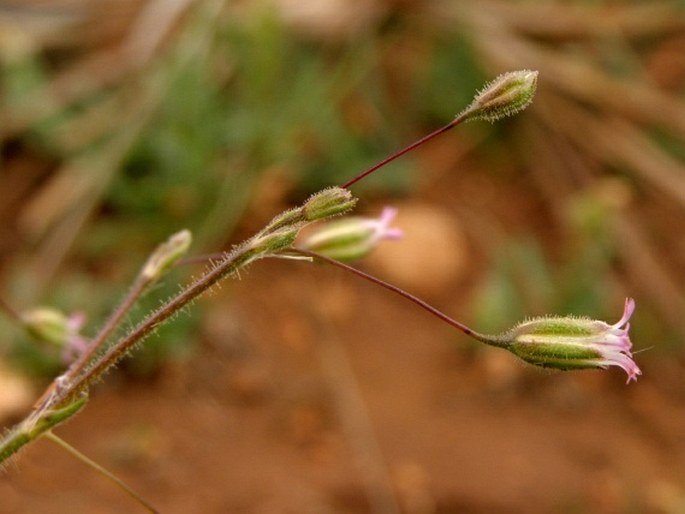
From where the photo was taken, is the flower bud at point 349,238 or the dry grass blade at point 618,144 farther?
the dry grass blade at point 618,144

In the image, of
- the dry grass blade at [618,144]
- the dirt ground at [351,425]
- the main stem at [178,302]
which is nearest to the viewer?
the main stem at [178,302]

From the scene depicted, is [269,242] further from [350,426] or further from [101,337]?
[350,426]

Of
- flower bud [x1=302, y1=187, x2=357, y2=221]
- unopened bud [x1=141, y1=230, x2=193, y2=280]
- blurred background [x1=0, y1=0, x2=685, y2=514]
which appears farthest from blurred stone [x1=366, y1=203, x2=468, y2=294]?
flower bud [x1=302, y1=187, x2=357, y2=221]

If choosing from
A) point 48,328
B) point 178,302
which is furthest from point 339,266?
point 48,328

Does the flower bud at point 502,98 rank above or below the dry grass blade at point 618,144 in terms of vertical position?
below

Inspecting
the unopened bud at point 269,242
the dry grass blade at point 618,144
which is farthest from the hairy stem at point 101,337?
the dry grass blade at point 618,144

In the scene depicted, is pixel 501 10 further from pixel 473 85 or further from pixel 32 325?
pixel 32 325

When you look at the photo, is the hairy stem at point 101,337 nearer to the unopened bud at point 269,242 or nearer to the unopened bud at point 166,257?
the unopened bud at point 166,257
